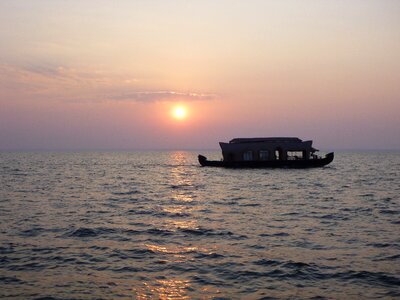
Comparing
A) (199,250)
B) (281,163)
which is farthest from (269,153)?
(199,250)

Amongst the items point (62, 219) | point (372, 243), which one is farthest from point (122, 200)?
point (372, 243)

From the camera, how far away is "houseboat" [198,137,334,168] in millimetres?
72188

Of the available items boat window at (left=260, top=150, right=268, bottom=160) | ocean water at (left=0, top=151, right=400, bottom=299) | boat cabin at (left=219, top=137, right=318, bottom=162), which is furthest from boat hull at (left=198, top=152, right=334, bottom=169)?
ocean water at (left=0, top=151, right=400, bottom=299)

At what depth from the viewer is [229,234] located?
810 inches

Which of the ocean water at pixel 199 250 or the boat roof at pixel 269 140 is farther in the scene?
the boat roof at pixel 269 140

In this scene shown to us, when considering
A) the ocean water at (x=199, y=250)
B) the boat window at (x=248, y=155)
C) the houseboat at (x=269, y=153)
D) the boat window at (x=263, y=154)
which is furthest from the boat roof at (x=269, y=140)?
the ocean water at (x=199, y=250)

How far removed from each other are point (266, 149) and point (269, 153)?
0.95 meters

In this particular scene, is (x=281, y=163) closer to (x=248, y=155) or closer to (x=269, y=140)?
(x=269, y=140)

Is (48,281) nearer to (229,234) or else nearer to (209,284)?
(209,284)

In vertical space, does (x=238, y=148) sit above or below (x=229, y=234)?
above

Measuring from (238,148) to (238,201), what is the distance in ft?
132

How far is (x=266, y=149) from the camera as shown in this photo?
72.6 meters

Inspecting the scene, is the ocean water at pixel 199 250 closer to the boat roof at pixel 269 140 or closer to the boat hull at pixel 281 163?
the boat hull at pixel 281 163

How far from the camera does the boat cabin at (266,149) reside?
7225 cm
